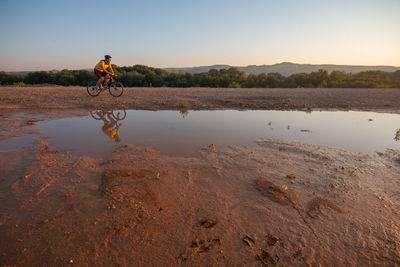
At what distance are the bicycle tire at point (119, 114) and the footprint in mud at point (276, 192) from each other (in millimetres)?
5115

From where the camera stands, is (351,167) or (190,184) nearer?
(190,184)

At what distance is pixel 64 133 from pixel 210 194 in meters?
4.24

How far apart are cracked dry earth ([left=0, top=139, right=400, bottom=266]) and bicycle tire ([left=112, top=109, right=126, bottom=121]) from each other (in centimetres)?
295

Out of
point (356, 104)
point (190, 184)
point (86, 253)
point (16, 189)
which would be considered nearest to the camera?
point (86, 253)

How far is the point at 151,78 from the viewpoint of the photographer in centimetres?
2381

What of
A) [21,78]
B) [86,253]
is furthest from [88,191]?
[21,78]

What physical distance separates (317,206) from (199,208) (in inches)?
59.1

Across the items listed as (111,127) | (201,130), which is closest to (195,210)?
A: (201,130)

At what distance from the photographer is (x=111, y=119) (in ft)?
21.4

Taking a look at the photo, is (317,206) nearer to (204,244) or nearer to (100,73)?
(204,244)

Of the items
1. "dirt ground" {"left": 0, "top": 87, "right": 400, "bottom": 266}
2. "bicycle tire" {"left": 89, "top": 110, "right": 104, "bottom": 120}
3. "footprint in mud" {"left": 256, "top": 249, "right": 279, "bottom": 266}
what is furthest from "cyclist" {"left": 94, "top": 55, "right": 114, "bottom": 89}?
"footprint in mud" {"left": 256, "top": 249, "right": 279, "bottom": 266}

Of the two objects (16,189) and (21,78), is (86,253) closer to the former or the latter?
(16,189)

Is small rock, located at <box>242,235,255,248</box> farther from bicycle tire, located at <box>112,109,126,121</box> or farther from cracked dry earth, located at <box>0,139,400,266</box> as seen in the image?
bicycle tire, located at <box>112,109,126,121</box>

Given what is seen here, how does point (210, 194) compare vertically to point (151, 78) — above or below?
below
